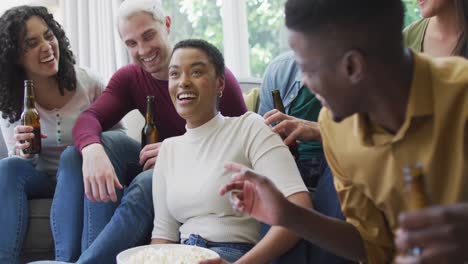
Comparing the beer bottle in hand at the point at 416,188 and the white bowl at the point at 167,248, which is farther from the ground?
the beer bottle in hand at the point at 416,188

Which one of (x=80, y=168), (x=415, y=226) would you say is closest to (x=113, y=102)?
(x=80, y=168)

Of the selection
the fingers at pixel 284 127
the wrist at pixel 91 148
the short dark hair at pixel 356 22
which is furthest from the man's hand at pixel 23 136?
the short dark hair at pixel 356 22

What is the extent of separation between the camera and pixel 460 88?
1100 millimetres

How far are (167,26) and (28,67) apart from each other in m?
0.53

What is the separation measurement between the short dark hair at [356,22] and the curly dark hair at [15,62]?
157cm

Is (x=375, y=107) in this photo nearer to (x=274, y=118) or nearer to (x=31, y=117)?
(x=274, y=118)

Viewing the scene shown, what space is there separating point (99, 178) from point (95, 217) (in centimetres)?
13

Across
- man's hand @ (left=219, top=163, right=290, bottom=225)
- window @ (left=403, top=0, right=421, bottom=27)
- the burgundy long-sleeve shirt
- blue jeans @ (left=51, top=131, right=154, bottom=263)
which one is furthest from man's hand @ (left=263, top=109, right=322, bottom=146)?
window @ (left=403, top=0, right=421, bottom=27)

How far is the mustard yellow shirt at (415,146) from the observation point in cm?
111

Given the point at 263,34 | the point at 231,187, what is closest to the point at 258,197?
the point at 231,187

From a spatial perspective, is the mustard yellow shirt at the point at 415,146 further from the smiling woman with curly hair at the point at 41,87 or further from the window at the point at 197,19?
the window at the point at 197,19

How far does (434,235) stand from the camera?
2.82 feet

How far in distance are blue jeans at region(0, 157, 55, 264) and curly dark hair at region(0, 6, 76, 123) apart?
28 centimetres

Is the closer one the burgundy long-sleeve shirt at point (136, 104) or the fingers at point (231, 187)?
the fingers at point (231, 187)
